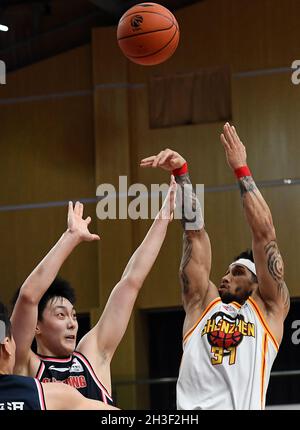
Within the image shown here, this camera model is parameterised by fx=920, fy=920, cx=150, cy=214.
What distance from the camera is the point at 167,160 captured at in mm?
5469

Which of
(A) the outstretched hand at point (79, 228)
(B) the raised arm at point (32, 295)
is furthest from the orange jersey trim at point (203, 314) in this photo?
(B) the raised arm at point (32, 295)

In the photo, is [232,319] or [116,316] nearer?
[116,316]

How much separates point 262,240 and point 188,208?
21.8 inches

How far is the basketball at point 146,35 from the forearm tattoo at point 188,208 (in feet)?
5.16

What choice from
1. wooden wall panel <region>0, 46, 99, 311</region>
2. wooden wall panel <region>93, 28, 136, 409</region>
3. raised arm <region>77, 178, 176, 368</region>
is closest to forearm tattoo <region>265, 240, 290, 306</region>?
raised arm <region>77, 178, 176, 368</region>

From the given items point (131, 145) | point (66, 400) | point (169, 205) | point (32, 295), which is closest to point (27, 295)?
point (32, 295)

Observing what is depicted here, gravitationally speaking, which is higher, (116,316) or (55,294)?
(55,294)

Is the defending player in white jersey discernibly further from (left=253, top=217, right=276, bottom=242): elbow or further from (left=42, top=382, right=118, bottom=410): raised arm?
(left=42, top=382, right=118, bottom=410): raised arm

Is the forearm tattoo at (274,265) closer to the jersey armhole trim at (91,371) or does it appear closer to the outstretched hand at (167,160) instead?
the outstretched hand at (167,160)

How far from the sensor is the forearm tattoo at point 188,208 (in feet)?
18.4

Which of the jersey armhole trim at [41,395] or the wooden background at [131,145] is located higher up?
the wooden background at [131,145]

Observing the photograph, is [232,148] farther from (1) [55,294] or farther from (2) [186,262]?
(1) [55,294]

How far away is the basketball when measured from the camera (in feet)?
22.3

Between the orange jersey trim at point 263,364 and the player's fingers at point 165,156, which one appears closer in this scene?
the orange jersey trim at point 263,364
